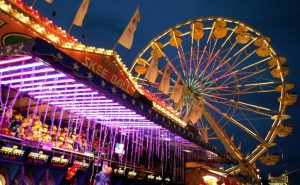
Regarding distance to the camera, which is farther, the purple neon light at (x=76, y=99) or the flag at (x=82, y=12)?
the flag at (x=82, y=12)

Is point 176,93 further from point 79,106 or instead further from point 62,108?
point 62,108

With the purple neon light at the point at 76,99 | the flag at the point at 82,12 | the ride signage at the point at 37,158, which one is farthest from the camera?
the flag at the point at 82,12

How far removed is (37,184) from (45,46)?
6043 millimetres

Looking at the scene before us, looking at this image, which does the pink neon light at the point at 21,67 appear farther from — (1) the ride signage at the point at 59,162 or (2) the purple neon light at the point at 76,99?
(1) the ride signage at the point at 59,162

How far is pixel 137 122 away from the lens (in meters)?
12.0

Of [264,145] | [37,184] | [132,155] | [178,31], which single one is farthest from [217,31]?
[37,184]

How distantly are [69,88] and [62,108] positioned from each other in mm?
3244

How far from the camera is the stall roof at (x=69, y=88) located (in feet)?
19.4

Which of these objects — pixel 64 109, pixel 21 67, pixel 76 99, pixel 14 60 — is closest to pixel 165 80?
pixel 64 109

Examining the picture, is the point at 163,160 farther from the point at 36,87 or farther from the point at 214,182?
the point at 36,87

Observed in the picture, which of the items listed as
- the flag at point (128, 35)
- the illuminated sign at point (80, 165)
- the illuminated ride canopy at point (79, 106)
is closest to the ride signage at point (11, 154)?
the illuminated ride canopy at point (79, 106)

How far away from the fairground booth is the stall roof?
2 centimetres

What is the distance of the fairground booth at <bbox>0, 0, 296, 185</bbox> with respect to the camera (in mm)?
7047

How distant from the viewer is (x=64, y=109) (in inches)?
461
